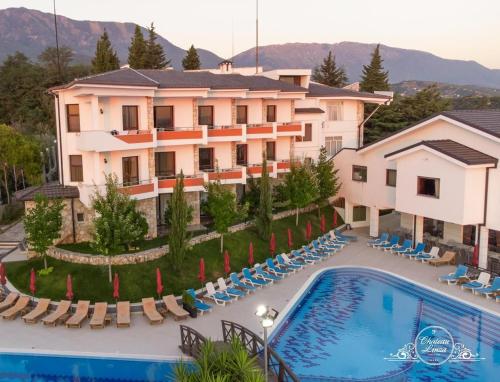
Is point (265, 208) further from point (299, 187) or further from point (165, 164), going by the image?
point (165, 164)

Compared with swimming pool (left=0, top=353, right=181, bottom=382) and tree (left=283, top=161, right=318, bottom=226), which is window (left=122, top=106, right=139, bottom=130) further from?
swimming pool (left=0, top=353, right=181, bottom=382)

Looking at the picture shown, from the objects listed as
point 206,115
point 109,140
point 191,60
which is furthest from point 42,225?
point 191,60

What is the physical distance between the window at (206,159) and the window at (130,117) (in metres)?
5.95

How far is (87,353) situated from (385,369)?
10619 mm

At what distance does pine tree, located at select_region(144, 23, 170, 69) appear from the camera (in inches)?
2667

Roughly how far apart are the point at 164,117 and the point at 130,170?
Result: 4374 millimetres

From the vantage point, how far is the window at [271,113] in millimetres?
36062

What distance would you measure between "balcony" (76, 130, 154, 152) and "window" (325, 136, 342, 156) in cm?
1925

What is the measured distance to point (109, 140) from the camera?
81.8 ft

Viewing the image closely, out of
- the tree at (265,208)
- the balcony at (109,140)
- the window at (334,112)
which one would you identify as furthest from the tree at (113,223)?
the window at (334,112)

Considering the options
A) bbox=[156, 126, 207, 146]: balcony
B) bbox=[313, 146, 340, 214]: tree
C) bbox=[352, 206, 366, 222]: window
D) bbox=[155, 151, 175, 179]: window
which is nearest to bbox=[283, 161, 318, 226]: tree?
bbox=[313, 146, 340, 214]: tree

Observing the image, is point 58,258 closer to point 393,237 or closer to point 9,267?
point 9,267

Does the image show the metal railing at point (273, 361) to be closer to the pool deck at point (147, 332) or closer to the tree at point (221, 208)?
the pool deck at point (147, 332)

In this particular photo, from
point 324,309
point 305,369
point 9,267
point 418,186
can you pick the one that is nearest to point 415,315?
point 324,309
